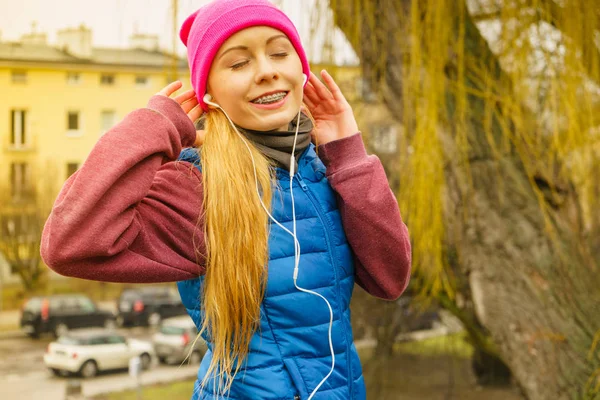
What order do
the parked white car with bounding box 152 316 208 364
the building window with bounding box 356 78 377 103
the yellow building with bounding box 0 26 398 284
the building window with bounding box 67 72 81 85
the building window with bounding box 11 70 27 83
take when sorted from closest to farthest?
the building window with bounding box 356 78 377 103 < the yellow building with bounding box 0 26 398 284 < the building window with bounding box 11 70 27 83 < the building window with bounding box 67 72 81 85 < the parked white car with bounding box 152 316 208 364

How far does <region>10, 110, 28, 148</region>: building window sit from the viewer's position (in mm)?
9555

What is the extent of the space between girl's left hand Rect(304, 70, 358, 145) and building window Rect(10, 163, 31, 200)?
8759mm

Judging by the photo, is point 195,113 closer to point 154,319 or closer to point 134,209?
point 134,209

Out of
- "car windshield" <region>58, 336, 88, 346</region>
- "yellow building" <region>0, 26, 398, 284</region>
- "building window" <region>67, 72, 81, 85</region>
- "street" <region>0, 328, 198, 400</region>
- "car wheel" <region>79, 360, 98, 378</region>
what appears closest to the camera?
"yellow building" <region>0, 26, 398, 284</region>

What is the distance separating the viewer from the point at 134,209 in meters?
1.05

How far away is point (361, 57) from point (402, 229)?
1.28 m

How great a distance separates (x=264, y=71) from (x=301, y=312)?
395mm

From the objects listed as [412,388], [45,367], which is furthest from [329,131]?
[45,367]

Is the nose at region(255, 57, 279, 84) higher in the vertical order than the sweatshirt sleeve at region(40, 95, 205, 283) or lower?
higher

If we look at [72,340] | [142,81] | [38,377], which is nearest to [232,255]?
[142,81]

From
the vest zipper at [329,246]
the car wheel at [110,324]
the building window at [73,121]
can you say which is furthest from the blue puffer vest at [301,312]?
the car wheel at [110,324]

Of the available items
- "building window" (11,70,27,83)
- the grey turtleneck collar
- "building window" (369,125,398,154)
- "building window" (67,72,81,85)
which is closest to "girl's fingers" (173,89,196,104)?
the grey turtleneck collar

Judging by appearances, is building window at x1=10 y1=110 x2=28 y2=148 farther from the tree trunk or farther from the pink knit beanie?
the pink knit beanie

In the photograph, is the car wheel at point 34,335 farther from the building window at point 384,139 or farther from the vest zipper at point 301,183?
the vest zipper at point 301,183
